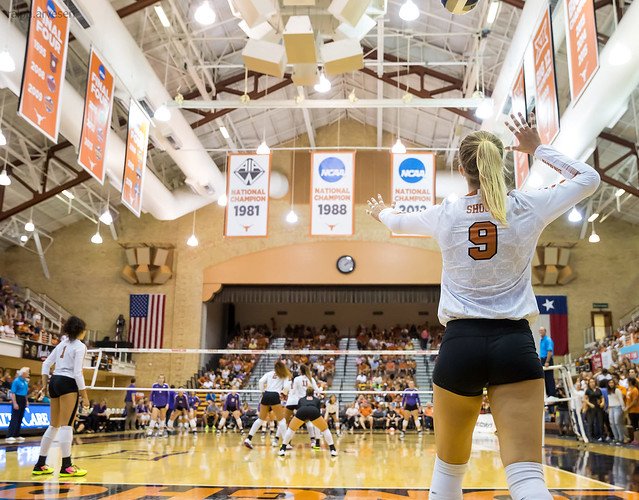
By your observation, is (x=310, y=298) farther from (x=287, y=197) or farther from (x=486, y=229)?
(x=486, y=229)

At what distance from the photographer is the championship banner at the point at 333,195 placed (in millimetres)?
15578

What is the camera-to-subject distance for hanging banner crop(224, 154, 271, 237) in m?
16.0

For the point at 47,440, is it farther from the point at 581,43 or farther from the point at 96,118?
the point at 581,43

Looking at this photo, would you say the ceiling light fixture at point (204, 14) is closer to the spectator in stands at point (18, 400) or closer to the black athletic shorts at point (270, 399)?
the black athletic shorts at point (270, 399)

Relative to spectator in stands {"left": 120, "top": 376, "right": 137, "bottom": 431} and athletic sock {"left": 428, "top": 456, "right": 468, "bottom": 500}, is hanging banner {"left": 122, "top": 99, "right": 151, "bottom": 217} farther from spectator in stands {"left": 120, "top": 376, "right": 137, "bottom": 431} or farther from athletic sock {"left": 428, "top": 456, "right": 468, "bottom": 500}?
athletic sock {"left": 428, "top": 456, "right": 468, "bottom": 500}

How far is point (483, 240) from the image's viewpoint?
95.3 inches

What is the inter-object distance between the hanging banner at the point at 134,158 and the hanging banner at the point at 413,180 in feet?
19.5

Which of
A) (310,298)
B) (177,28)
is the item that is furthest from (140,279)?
(177,28)

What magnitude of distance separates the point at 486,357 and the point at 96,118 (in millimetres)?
11303

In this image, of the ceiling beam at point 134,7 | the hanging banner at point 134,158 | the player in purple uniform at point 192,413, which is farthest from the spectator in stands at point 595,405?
the ceiling beam at point 134,7

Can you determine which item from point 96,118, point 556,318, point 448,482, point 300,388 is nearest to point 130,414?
point 300,388

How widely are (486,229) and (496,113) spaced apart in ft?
52.2

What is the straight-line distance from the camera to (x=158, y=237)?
1160 inches

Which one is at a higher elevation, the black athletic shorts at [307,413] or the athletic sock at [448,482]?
the athletic sock at [448,482]
